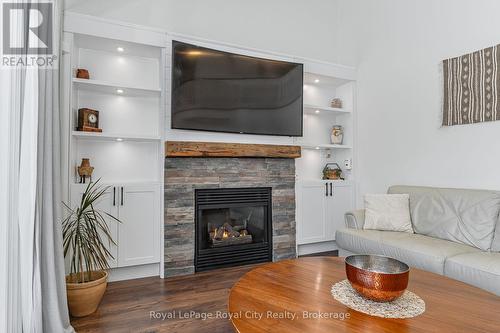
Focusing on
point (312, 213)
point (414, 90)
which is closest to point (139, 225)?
point (312, 213)

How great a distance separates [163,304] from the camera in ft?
7.70

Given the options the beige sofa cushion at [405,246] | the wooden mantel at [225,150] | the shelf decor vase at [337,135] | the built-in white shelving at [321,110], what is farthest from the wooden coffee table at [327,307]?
the shelf decor vase at [337,135]

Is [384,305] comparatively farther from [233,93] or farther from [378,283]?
[233,93]

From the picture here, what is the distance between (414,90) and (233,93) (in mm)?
2083

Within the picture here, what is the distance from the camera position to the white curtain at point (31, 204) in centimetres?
151

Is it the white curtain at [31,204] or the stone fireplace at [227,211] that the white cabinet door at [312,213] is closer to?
the stone fireplace at [227,211]

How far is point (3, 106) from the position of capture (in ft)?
4.85

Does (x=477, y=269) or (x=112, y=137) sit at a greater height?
(x=112, y=137)

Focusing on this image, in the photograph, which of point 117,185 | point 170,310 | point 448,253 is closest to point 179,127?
point 117,185

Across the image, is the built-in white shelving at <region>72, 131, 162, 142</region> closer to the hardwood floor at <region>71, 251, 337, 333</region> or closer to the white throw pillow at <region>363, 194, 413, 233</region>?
the hardwood floor at <region>71, 251, 337, 333</region>

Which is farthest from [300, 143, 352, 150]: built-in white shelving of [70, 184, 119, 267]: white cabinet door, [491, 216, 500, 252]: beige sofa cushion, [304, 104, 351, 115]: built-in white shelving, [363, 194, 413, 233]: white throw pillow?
[70, 184, 119, 267]: white cabinet door

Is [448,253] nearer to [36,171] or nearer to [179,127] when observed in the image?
[179,127]

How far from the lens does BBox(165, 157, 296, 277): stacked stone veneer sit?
2984mm

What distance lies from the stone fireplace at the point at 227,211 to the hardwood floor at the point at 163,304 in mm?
252
